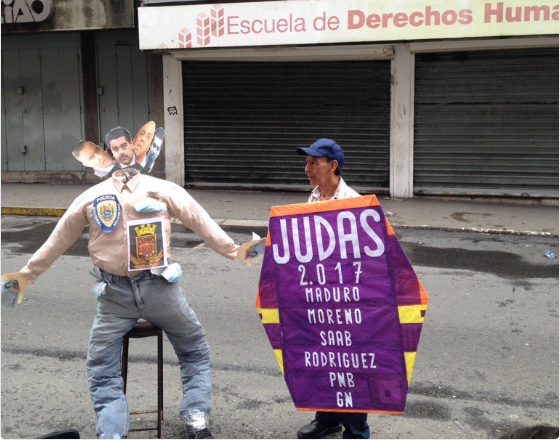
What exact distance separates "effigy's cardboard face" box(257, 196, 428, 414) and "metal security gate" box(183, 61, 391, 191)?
10.6 metres

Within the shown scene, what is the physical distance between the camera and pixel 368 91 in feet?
46.0

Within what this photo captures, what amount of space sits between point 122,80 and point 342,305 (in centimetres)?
1236

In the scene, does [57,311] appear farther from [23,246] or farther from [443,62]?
[443,62]

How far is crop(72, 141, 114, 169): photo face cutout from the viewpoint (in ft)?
13.3

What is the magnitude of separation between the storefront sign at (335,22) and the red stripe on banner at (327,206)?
929 cm

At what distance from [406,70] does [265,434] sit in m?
10.4

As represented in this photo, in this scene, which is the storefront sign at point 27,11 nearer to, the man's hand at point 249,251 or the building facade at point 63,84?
the building facade at point 63,84

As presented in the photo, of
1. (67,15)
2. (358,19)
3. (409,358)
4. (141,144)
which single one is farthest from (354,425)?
(67,15)

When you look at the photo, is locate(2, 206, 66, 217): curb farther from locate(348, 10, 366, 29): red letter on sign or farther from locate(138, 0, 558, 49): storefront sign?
locate(348, 10, 366, 29): red letter on sign

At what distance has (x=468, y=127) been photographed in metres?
13.7

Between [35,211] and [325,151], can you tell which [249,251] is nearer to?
[325,151]

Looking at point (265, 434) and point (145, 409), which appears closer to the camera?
point (265, 434)

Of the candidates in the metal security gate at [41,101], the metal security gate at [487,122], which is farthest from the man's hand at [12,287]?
the metal security gate at [41,101]

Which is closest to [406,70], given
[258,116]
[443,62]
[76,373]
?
[443,62]
